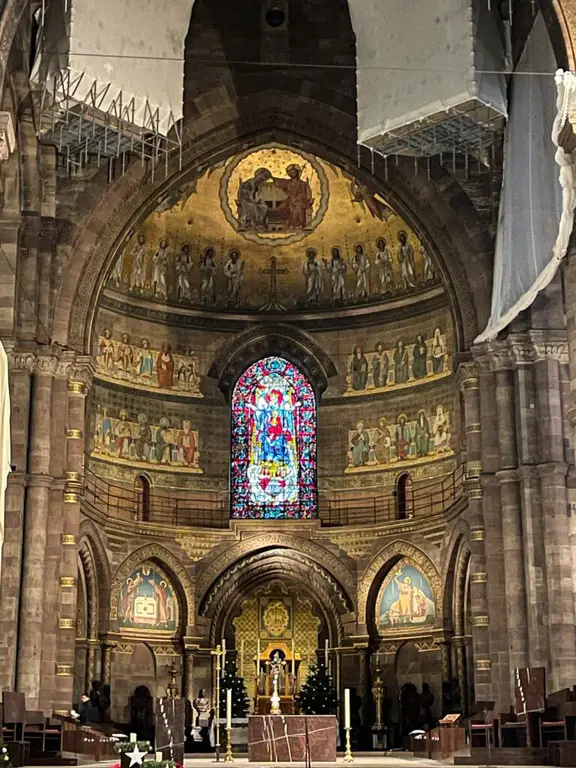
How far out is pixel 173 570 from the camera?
110 feet

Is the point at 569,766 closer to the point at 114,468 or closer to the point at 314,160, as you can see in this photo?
the point at 114,468

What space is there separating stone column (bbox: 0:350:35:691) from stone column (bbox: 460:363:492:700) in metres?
9.55

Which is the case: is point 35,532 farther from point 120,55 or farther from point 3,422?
point 120,55

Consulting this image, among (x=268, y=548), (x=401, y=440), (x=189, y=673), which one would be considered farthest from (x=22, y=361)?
(x=401, y=440)

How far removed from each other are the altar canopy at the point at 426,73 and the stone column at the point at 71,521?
8408mm

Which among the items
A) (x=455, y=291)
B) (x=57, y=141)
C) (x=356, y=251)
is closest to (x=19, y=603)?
(x=57, y=141)

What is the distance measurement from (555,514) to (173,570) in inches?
471

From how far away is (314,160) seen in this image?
34.9 meters

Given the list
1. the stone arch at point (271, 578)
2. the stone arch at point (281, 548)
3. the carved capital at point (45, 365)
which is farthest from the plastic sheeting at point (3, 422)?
the stone arch at point (271, 578)

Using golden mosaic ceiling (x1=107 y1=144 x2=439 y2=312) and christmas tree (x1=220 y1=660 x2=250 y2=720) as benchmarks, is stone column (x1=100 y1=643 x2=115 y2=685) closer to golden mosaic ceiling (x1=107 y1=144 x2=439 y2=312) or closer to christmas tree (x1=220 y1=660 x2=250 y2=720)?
christmas tree (x1=220 y1=660 x2=250 y2=720)

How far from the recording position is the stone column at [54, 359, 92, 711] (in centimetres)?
2698

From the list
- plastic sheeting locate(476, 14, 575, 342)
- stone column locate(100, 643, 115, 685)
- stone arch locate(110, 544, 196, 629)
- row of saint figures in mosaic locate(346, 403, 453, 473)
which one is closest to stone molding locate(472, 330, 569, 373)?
plastic sheeting locate(476, 14, 575, 342)

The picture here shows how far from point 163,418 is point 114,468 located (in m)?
2.19

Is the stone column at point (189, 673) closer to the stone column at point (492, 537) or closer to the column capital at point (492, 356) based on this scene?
the stone column at point (492, 537)
